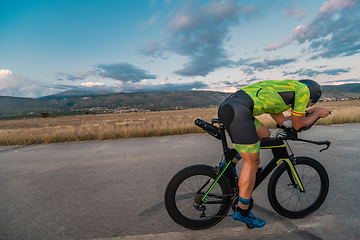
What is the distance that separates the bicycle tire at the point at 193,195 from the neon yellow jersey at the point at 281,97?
89 cm

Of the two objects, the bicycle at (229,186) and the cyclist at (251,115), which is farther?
the bicycle at (229,186)

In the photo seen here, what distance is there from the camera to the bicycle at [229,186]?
225cm

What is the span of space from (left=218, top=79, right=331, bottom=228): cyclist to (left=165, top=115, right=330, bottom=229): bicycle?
0.48 ft

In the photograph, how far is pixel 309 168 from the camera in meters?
2.47

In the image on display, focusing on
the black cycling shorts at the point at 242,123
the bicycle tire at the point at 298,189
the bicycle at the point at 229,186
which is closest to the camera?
the black cycling shorts at the point at 242,123

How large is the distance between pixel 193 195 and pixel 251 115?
3.76 ft

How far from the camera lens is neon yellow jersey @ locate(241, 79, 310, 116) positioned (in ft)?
7.07

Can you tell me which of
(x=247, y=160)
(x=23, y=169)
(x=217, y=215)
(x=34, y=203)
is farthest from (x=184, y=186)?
(x=23, y=169)

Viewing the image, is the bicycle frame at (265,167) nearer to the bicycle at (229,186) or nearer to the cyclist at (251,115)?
the bicycle at (229,186)

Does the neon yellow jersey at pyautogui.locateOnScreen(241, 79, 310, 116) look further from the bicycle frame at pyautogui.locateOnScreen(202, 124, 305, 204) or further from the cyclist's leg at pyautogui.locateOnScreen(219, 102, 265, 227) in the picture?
the bicycle frame at pyautogui.locateOnScreen(202, 124, 305, 204)

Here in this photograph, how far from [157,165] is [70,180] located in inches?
73.7

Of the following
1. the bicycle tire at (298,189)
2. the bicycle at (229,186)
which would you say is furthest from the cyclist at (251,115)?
the bicycle tire at (298,189)

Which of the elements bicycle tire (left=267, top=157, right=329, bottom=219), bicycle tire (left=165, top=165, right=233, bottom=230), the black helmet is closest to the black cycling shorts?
bicycle tire (left=165, top=165, right=233, bottom=230)

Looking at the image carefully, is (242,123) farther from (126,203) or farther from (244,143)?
(126,203)
